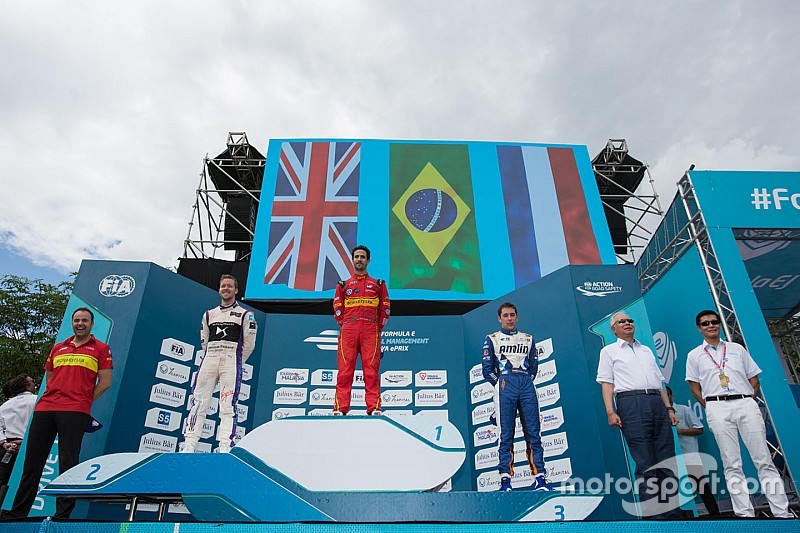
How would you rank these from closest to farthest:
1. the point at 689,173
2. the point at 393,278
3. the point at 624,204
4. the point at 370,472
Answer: the point at 370,472, the point at 689,173, the point at 393,278, the point at 624,204

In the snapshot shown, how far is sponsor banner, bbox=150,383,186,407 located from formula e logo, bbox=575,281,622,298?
187 inches

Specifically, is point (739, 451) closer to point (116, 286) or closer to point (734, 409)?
point (734, 409)

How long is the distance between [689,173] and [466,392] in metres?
3.68

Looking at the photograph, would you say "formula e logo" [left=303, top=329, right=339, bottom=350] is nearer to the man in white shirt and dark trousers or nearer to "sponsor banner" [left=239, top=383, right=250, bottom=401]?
"sponsor banner" [left=239, top=383, right=250, bottom=401]

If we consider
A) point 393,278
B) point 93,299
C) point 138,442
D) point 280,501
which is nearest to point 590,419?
point 280,501

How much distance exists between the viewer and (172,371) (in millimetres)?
5980

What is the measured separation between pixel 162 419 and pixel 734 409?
549 centimetres

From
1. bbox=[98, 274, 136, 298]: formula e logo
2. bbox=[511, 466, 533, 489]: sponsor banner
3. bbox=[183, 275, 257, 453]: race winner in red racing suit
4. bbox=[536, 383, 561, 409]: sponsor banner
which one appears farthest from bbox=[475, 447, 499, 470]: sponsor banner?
bbox=[98, 274, 136, 298]: formula e logo

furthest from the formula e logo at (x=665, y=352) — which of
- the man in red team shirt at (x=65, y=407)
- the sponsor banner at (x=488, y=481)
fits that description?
the man in red team shirt at (x=65, y=407)

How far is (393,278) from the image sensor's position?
873cm

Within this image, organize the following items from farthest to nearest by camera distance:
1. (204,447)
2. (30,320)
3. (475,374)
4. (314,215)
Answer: (30,320) < (314,215) < (475,374) < (204,447)

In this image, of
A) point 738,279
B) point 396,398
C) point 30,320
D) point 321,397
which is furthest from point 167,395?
point 30,320

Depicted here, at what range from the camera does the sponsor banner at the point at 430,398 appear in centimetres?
677

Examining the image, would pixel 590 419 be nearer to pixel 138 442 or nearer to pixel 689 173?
pixel 689 173
